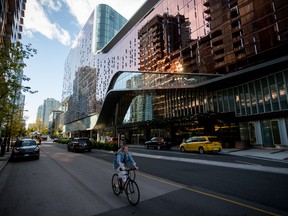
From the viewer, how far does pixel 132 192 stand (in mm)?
5336

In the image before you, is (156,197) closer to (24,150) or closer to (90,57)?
(24,150)

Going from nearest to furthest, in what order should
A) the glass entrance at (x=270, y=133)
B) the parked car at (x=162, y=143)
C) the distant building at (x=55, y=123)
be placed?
1. the glass entrance at (x=270, y=133)
2. the parked car at (x=162, y=143)
3. the distant building at (x=55, y=123)

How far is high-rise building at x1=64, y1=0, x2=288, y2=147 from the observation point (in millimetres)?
24188

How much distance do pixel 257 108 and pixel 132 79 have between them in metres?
27.5

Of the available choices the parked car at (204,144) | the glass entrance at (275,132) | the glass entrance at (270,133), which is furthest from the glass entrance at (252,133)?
the parked car at (204,144)

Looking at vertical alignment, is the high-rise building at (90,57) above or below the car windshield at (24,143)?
above

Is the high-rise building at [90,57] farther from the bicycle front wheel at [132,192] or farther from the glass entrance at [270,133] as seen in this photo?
the bicycle front wheel at [132,192]

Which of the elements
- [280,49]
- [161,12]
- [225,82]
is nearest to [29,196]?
[225,82]

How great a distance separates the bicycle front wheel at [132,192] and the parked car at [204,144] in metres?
15.6

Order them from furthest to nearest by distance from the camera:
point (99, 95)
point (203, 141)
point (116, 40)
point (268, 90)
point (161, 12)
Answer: point (116, 40)
point (99, 95)
point (161, 12)
point (268, 90)
point (203, 141)

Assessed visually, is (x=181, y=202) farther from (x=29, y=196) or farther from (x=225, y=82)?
(x=225, y=82)

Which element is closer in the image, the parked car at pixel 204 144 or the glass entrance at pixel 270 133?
the parked car at pixel 204 144

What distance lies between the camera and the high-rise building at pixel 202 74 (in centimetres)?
2419

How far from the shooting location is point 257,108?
2484 centimetres
